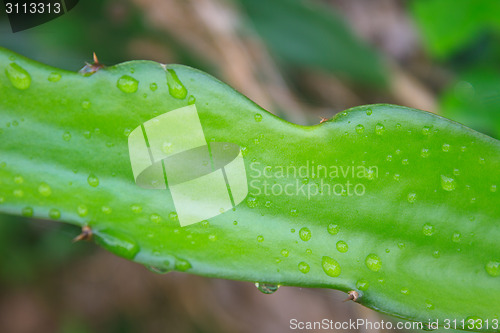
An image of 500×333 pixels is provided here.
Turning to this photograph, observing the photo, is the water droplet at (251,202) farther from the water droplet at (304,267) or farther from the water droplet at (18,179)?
the water droplet at (18,179)

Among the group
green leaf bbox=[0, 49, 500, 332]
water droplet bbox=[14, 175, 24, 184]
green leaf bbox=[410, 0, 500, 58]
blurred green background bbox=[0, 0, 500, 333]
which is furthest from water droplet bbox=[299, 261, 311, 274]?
green leaf bbox=[410, 0, 500, 58]

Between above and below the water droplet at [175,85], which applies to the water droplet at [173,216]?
below

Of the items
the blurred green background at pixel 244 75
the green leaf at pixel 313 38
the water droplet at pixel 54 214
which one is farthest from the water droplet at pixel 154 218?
the green leaf at pixel 313 38

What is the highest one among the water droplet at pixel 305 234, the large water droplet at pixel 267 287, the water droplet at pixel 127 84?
the water droplet at pixel 127 84

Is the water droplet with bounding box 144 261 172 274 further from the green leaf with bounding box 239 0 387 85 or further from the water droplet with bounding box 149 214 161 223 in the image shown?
the green leaf with bounding box 239 0 387 85

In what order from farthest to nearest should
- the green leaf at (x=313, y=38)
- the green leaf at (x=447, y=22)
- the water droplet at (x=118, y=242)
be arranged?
the green leaf at (x=313, y=38)
the green leaf at (x=447, y=22)
the water droplet at (x=118, y=242)

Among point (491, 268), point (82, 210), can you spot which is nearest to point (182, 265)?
point (82, 210)
